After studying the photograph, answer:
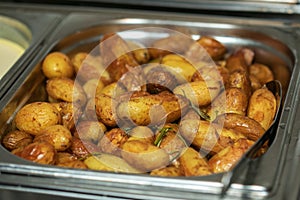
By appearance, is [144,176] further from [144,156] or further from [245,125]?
[245,125]

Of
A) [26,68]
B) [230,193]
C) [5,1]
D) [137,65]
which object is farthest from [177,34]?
[230,193]

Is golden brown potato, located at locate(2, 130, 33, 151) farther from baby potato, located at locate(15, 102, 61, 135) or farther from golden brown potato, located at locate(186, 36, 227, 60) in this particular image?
golden brown potato, located at locate(186, 36, 227, 60)

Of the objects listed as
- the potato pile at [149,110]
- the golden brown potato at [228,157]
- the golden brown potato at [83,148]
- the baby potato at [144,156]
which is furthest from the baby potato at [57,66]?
the golden brown potato at [228,157]

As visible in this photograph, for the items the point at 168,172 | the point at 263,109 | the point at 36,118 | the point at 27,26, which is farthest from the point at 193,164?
the point at 27,26

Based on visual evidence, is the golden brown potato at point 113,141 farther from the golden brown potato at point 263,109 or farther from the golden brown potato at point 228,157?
the golden brown potato at point 263,109

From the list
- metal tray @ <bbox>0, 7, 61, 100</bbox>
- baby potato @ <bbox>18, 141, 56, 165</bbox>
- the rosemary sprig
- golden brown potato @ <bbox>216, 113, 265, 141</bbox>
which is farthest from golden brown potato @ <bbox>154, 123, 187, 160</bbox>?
metal tray @ <bbox>0, 7, 61, 100</bbox>

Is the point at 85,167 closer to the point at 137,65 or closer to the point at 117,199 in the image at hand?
the point at 117,199

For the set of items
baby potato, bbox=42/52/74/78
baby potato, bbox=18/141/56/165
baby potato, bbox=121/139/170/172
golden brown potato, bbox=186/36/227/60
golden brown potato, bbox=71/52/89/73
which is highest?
golden brown potato, bbox=186/36/227/60

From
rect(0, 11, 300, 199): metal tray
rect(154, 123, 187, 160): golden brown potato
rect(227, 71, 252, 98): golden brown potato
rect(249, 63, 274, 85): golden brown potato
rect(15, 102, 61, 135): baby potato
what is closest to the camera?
rect(0, 11, 300, 199): metal tray
